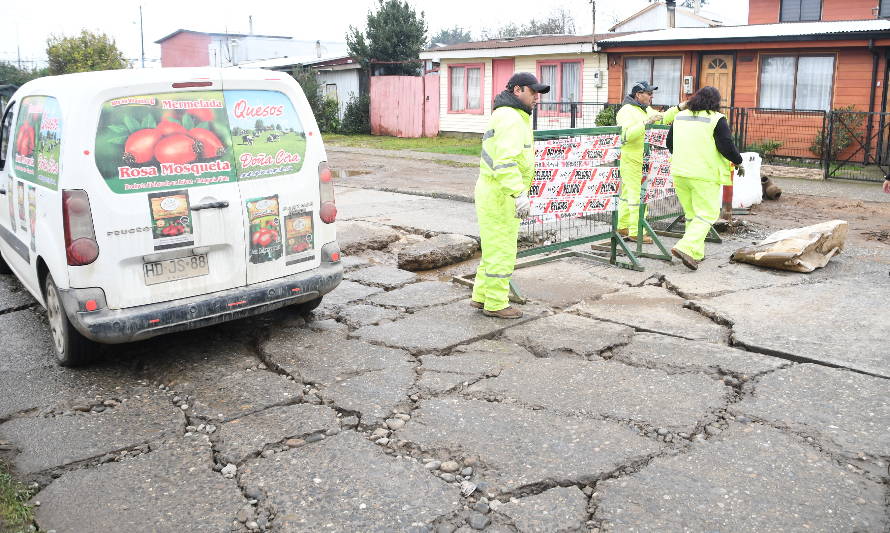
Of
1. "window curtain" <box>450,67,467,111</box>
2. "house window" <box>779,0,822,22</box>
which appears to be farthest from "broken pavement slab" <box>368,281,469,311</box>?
→ "house window" <box>779,0,822,22</box>

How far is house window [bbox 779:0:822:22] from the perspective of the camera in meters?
25.2

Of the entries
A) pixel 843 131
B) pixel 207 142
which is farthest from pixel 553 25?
pixel 207 142

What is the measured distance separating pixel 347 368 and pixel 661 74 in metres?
18.2

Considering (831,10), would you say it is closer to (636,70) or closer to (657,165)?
(636,70)

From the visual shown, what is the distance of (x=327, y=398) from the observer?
15.5 ft

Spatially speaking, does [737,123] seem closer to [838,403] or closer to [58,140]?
[838,403]

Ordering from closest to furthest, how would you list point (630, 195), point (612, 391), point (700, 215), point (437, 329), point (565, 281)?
point (612, 391) → point (437, 329) → point (565, 281) → point (700, 215) → point (630, 195)

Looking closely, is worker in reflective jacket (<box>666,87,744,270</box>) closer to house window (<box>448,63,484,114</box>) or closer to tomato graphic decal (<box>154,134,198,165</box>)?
tomato graphic decal (<box>154,134,198,165</box>)

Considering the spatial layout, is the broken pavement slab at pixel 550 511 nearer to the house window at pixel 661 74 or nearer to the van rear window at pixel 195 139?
the van rear window at pixel 195 139

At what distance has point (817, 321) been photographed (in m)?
6.10

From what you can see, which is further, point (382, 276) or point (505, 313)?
point (382, 276)

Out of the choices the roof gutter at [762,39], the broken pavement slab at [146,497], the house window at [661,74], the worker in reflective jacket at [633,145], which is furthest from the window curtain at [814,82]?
the broken pavement slab at [146,497]

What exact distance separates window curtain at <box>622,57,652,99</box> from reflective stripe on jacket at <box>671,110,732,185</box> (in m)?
14.2

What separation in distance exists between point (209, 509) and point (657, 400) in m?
2.55
